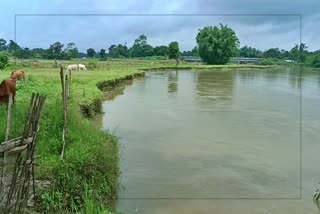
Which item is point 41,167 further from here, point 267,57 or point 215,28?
point 267,57

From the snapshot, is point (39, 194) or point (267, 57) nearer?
point (39, 194)

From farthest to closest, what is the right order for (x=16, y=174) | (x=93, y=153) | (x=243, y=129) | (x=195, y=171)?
(x=243, y=129), (x=195, y=171), (x=93, y=153), (x=16, y=174)

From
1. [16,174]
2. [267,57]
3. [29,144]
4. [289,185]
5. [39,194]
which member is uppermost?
[267,57]

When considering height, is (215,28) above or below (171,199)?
above

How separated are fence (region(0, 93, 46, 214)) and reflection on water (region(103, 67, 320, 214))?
7.06 feet

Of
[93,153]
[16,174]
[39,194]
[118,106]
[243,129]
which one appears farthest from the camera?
[118,106]

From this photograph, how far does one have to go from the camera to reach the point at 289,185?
310 inches

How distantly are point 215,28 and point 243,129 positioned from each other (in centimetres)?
5604

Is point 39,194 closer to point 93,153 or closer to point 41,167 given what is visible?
point 41,167

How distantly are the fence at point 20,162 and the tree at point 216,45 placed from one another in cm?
6047

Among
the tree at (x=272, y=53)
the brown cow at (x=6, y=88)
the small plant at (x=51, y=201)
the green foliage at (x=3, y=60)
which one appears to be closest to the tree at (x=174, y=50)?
the tree at (x=272, y=53)

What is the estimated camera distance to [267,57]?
80.4 metres

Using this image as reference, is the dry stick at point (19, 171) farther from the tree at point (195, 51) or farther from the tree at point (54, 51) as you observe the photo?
the tree at point (195, 51)

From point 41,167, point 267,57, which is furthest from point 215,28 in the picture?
point 41,167
